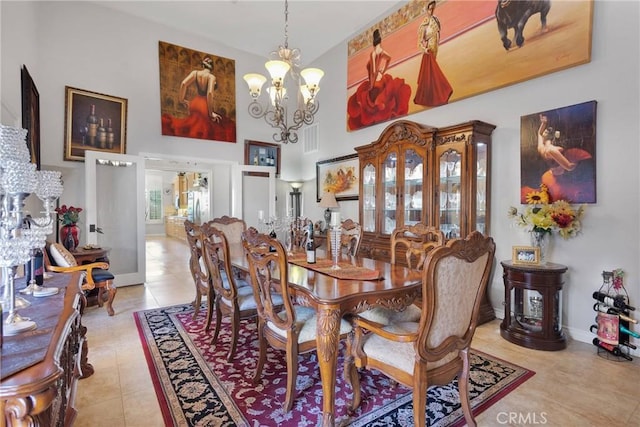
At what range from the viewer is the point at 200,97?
5.72 m

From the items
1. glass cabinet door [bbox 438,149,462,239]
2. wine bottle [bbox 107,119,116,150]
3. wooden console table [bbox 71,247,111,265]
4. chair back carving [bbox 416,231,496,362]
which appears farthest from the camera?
wine bottle [bbox 107,119,116,150]

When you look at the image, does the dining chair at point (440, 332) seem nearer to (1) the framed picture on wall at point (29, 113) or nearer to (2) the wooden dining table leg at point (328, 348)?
(2) the wooden dining table leg at point (328, 348)

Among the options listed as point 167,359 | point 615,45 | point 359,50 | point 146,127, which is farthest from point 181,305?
point 615,45

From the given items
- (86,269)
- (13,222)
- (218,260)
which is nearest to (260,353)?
(218,260)

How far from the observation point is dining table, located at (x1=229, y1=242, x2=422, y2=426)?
1.67 metres

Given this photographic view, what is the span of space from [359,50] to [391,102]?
4.41 feet

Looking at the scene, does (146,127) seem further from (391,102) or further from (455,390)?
(455,390)

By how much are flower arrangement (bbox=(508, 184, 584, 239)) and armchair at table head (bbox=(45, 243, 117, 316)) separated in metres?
4.42

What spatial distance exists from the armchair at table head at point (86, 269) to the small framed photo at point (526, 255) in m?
4.28

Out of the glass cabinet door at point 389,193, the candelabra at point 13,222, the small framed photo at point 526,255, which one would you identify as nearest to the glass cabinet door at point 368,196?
the glass cabinet door at point 389,193

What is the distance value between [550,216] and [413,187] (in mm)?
1512

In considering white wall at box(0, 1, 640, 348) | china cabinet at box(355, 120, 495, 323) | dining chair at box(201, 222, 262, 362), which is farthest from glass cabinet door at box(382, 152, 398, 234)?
dining chair at box(201, 222, 262, 362)

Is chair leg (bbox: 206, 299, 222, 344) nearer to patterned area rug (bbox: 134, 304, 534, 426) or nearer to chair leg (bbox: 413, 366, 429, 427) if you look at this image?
patterned area rug (bbox: 134, 304, 534, 426)

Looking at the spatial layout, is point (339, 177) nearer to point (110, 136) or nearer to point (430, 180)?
point (430, 180)
